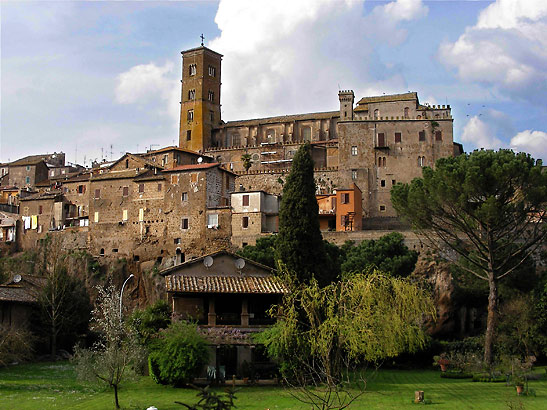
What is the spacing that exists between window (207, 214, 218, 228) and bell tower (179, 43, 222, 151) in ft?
88.8

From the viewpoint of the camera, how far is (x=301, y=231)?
105 ft

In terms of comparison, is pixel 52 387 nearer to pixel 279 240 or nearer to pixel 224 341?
pixel 224 341

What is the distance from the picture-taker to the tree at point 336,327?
90.1ft

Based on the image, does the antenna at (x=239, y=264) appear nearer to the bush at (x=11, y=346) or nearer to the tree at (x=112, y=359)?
the tree at (x=112, y=359)

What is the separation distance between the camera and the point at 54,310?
147 ft

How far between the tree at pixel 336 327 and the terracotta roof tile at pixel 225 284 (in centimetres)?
230

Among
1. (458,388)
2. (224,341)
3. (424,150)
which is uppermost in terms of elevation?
(424,150)

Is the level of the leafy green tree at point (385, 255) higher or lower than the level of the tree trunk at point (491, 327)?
higher

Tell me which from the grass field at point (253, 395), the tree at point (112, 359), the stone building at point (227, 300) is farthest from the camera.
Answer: the stone building at point (227, 300)

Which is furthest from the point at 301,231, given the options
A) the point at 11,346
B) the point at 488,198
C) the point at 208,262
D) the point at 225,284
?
the point at 11,346

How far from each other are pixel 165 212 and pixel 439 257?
27331mm

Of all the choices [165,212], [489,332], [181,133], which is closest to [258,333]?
[489,332]

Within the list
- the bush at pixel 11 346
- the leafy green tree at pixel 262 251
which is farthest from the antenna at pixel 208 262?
the leafy green tree at pixel 262 251

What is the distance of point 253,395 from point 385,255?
29.8 metres
